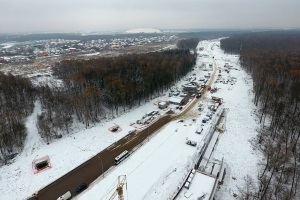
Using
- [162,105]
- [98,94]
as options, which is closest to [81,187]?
[98,94]

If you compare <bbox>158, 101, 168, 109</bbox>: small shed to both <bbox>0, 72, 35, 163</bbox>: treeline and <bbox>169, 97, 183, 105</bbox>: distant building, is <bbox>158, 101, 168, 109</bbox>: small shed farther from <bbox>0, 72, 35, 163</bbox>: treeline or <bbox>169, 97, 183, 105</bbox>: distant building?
<bbox>0, 72, 35, 163</bbox>: treeline

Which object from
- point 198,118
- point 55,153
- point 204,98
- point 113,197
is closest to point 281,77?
point 204,98

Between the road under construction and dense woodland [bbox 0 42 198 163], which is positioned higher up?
dense woodland [bbox 0 42 198 163]

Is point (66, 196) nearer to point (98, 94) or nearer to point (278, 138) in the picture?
point (98, 94)

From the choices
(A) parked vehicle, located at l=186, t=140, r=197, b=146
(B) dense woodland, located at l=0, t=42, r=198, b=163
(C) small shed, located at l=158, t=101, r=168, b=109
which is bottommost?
(A) parked vehicle, located at l=186, t=140, r=197, b=146

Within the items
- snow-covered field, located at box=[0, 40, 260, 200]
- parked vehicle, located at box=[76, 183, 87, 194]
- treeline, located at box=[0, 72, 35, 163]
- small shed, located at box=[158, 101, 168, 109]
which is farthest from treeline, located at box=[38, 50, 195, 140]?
parked vehicle, located at box=[76, 183, 87, 194]

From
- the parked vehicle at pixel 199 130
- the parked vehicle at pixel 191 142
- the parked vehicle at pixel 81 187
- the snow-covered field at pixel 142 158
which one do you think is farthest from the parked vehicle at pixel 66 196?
the parked vehicle at pixel 199 130

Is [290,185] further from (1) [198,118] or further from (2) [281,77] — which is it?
(2) [281,77]
